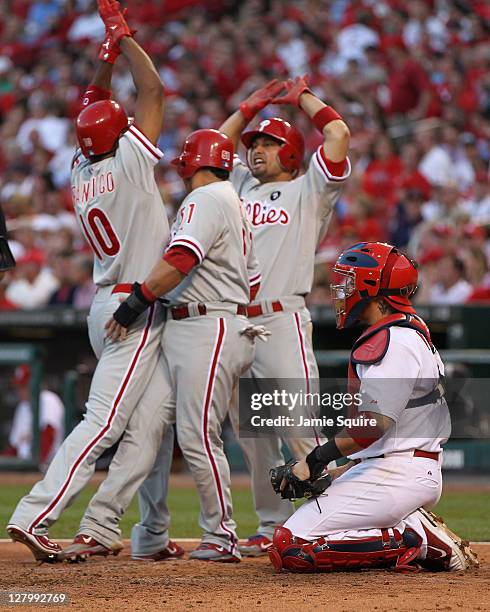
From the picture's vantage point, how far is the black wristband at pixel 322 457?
4402 mm

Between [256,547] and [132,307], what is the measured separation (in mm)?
1324

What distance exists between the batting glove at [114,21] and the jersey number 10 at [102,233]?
87 centimetres

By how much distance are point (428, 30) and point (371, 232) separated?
4.19m

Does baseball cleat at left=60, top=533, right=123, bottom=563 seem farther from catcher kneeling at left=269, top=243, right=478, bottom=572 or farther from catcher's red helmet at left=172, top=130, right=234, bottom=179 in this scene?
catcher's red helmet at left=172, top=130, right=234, bottom=179

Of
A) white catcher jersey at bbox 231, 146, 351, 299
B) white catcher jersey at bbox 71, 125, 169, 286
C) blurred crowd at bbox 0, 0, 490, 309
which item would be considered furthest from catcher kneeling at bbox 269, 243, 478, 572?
blurred crowd at bbox 0, 0, 490, 309

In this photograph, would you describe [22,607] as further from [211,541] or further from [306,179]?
[306,179]

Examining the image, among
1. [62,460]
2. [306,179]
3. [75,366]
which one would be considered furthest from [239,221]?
[75,366]

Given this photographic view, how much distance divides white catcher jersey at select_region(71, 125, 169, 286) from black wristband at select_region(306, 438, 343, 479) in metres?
1.27

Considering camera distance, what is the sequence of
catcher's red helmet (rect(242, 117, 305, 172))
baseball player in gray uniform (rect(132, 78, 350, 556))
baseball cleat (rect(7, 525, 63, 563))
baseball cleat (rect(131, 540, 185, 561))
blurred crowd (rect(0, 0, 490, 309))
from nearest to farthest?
baseball cleat (rect(7, 525, 63, 563)), baseball cleat (rect(131, 540, 185, 561)), baseball player in gray uniform (rect(132, 78, 350, 556)), catcher's red helmet (rect(242, 117, 305, 172)), blurred crowd (rect(0, 0, 490, 309))

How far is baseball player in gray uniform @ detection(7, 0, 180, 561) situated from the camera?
16.7ft

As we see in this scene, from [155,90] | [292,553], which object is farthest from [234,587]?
[155,90]

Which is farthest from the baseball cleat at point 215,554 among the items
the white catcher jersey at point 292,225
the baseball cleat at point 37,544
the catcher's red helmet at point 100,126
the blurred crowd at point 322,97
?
the blurred crowd at point 322,97

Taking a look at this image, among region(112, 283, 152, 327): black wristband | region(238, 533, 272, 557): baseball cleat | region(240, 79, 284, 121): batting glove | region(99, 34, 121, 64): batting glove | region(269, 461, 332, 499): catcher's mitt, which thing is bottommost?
region(238, 533, 272, 557): baseball cleat

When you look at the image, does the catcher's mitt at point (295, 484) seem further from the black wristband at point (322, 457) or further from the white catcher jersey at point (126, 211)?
the white catcher jersey at point (126, 211)
